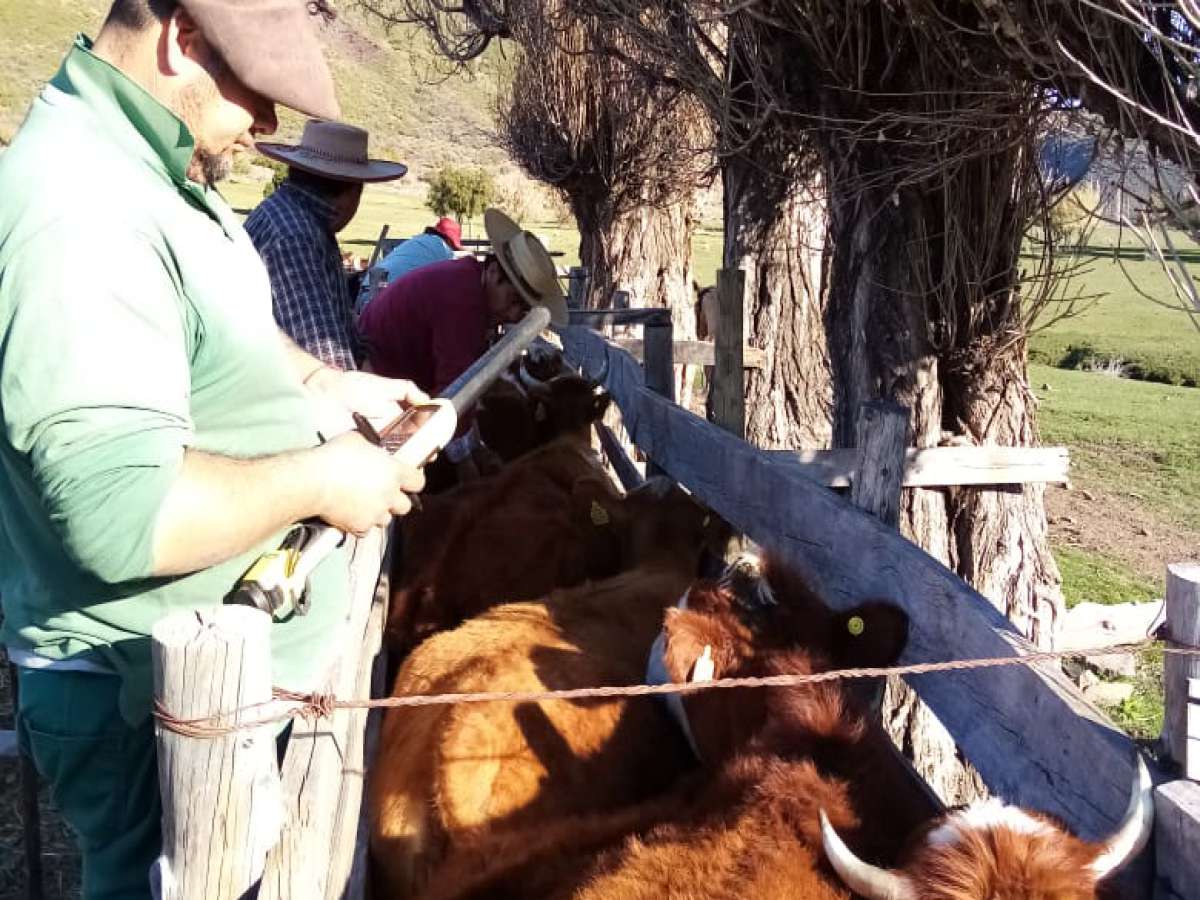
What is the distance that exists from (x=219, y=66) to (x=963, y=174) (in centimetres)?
299

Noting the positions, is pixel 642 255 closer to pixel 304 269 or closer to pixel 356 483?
pixel 304 269

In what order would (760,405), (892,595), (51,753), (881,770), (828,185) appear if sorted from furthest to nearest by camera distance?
(760,405), (828,185), (892,595), (881,770), (51,753)

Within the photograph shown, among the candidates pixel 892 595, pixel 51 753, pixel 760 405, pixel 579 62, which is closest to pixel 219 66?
pixel 51 753

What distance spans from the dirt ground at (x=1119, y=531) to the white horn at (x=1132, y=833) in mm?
8036

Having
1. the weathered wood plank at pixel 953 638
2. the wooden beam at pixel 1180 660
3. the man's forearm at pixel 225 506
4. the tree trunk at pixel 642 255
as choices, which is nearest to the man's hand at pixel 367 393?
the man's forearm at pixel 225 506

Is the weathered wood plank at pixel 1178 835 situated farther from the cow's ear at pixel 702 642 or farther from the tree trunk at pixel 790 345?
the tree trunk at pixel 790 345

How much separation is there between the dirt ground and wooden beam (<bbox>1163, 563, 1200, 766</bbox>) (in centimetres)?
789

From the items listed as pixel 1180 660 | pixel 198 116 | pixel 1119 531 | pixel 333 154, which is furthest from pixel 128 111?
pixel 1119 531

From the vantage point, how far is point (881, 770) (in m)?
2.27

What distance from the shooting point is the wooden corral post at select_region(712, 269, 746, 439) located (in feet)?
15.1

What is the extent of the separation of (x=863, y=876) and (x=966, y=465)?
2666 millimetres

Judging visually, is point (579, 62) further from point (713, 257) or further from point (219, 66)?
point (713, 257)

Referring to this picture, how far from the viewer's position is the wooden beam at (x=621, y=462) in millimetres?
6679

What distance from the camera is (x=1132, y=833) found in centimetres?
163
